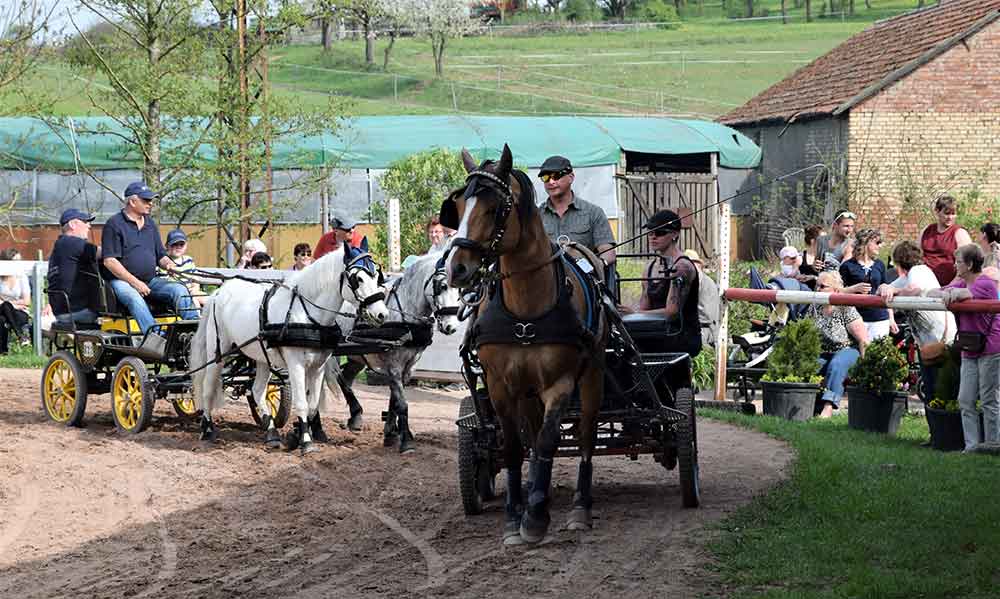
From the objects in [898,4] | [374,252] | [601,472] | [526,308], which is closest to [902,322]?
[601,472]

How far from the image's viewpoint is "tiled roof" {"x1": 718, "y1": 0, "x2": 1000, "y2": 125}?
29484 millimetres

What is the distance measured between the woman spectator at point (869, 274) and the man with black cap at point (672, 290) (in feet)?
18.9

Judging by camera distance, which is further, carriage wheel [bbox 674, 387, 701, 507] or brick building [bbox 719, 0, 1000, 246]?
brick building [bbox 719, 0, 1000, 246]

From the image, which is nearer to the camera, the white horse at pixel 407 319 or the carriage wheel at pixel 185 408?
the white horse at pixel 407 319

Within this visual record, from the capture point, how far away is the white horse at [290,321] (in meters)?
11.3

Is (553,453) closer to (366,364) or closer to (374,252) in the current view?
(366,364)

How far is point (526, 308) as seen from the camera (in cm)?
750

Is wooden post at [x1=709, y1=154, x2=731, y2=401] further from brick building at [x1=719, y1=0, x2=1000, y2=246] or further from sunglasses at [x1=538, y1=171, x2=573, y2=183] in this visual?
brick building at [x1=719, y1=0, x2=1000, y2=246]

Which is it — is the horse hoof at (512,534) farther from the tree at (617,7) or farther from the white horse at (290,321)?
the tree at (617,7)

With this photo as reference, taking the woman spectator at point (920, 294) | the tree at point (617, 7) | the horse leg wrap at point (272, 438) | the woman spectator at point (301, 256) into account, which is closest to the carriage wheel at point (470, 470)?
the horse leg wrap at point (272, 438)

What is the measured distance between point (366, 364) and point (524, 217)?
5119 millimetres

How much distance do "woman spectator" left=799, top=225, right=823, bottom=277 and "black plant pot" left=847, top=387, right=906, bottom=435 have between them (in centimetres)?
402

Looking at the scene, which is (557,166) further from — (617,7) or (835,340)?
(617,7)

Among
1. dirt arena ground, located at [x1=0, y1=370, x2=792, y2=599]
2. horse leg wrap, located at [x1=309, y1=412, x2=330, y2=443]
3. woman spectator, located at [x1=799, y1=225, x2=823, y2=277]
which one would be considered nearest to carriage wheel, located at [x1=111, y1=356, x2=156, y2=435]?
dirt arena ground, located at [x1=0, y1=370, x2=792, y2=599]
